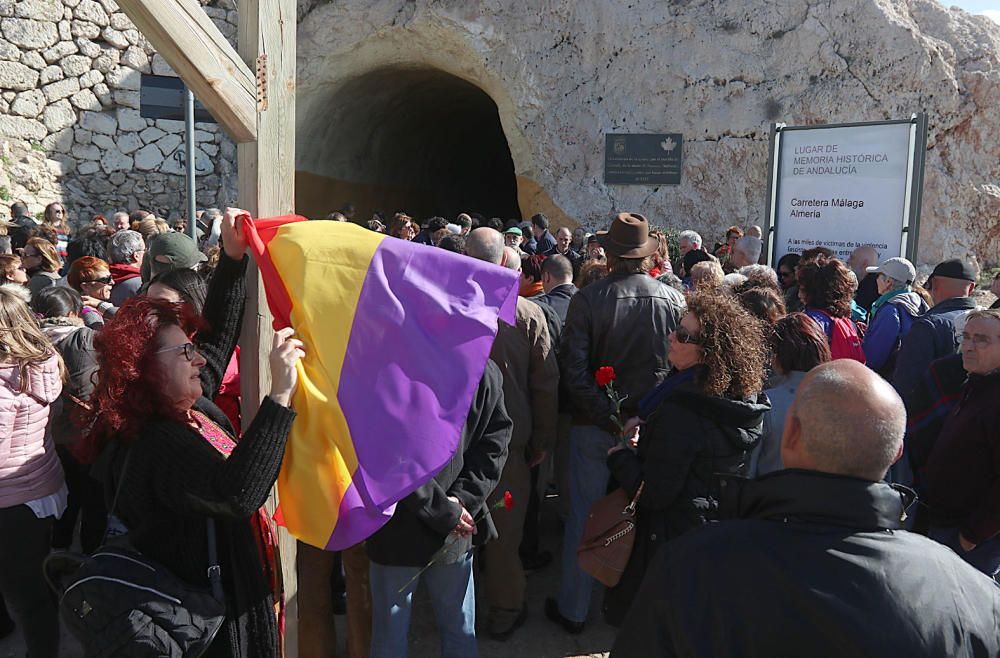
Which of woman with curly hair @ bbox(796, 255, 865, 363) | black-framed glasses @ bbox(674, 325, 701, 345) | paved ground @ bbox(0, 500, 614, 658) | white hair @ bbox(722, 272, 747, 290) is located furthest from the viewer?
white hair @ bbox(722, 272, 747, 290)

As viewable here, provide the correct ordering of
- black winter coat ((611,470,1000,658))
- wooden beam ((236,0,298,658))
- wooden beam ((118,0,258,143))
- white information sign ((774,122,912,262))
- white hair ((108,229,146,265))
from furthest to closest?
white information sign ((774,122,912,262)) < white hair ((108,229,146,265)) < wooden beam ((236,0,298,658)) < wooden beam ((118,0,258,143)) < black winter coat ((611,470,1000,658))

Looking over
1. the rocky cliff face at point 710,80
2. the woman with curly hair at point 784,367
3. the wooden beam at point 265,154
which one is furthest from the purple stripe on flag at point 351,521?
the rocky cliff face at point 710,80

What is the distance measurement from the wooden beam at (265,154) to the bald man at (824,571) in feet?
5.03

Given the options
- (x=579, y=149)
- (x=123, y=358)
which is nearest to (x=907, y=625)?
(x=123, y=358)

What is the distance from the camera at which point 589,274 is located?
5.22 metres

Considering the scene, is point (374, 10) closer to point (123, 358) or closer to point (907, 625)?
point (123, 358)

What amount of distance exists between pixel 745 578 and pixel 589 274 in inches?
152

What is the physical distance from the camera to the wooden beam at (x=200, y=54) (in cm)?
225

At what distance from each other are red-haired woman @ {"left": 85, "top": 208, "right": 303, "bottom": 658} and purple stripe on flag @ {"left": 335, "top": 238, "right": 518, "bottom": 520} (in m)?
0.23

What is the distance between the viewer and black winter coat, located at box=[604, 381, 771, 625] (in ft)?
9.41

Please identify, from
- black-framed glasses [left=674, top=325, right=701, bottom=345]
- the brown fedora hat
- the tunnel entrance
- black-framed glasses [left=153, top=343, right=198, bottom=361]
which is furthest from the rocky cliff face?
black-framed glasses [left=153, top=343, right=198, bottom=361]

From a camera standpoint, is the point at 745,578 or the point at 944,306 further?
the point at 944,306

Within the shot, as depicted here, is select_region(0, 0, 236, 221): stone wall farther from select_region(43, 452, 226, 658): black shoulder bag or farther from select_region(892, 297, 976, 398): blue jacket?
select_region(892, 297, 976, 398): blue jacket

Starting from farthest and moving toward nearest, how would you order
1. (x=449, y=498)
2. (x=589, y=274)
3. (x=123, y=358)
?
(x=589, y=274) → (x=449, y=498) → (x=123, y=358)
